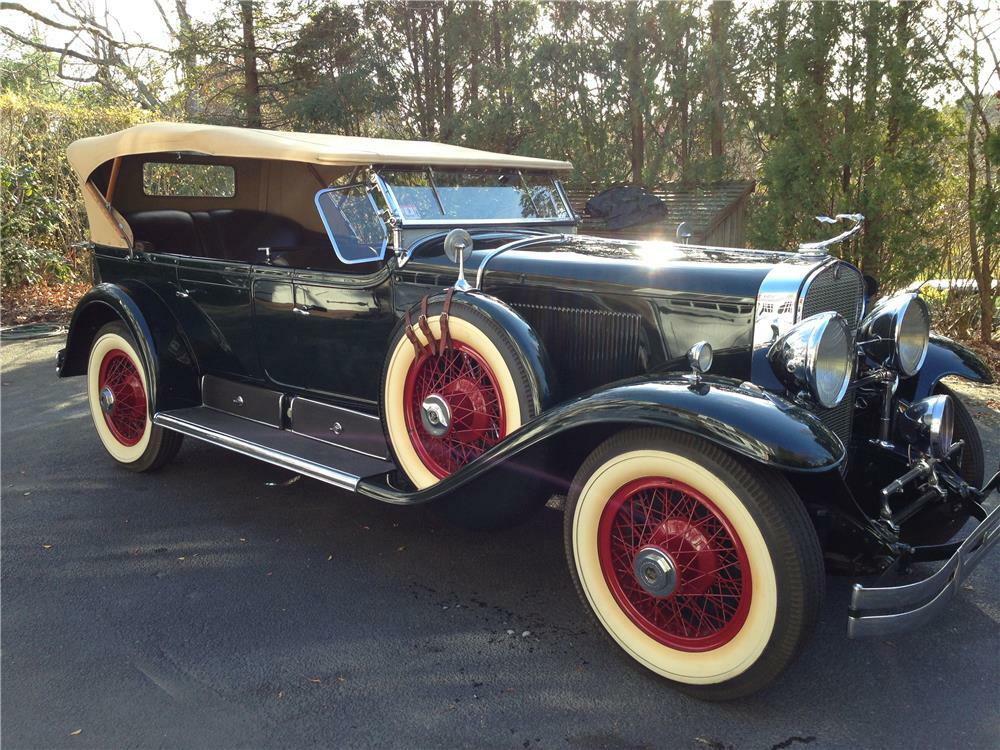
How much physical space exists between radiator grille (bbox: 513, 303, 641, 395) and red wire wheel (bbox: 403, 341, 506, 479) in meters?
0.29

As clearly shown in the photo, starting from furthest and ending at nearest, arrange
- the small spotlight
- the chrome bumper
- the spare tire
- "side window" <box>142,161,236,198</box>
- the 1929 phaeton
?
"side window" <box>142,161,236,198</box> < the spare tire < the small spotlight < the 1929 phaeton < the chrome bumper

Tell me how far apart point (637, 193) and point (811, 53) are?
2.01 meters

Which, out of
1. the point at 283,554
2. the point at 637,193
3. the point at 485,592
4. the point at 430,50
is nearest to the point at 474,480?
the point at 485,592

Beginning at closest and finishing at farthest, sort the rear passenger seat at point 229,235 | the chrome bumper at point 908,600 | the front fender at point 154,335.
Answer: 1. the chrome bumper at point 908,600
2. the front fender at point 154,335
3. the rear passenger seat at point 229,235

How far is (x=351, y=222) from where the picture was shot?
350 centimetres

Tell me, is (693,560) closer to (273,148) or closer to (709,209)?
(273,148)

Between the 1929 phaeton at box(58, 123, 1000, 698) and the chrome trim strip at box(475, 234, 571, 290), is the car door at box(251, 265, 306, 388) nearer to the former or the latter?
the 1929 phaeton at box(58, 123, 1000, 698)

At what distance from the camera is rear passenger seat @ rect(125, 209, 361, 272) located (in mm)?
4475

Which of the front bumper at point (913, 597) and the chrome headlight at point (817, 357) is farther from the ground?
the chrome headlight at point (817, 357)

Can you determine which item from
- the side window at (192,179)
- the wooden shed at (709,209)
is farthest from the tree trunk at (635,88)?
the side window at (192,179)

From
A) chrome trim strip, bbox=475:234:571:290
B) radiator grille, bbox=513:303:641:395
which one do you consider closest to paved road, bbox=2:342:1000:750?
radiator grille, bbox=513:303:641:395

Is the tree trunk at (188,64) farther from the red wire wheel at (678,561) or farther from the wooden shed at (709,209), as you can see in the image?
the red wire wheel at (678,561)

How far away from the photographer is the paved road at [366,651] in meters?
2.19

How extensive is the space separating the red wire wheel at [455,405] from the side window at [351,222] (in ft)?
2.40
